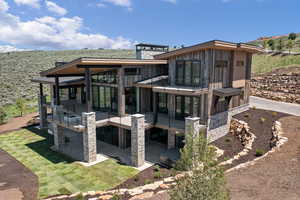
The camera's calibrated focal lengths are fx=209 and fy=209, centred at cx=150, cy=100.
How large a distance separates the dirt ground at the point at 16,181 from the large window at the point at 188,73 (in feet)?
40.0

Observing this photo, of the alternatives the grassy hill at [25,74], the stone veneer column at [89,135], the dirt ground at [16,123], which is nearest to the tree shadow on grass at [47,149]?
the stone veneer column at [89,135]

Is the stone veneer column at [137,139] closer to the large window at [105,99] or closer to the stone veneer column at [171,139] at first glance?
the stone veneer column at [171,139]

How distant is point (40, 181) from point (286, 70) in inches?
1216

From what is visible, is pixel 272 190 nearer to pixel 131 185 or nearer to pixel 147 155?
pixel 131 185

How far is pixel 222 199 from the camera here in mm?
5168

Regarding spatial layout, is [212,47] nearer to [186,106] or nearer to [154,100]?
[186,106]

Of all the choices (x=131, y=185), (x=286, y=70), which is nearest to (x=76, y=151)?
(x=131, y=185)

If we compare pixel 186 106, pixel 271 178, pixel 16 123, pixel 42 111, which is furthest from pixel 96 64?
pixel 16 123

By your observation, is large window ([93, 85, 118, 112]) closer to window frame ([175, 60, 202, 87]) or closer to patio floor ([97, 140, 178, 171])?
patio floor ([97, 140, 178, 171])

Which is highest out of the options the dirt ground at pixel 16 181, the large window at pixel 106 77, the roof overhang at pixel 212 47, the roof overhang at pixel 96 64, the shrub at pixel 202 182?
the roof overhang at pixel 212 47

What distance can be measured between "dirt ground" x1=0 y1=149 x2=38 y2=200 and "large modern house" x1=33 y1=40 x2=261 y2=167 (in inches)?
132

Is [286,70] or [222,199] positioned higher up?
[286,70]

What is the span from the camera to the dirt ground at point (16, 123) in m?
24.0

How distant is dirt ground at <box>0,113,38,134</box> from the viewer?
2396cm
